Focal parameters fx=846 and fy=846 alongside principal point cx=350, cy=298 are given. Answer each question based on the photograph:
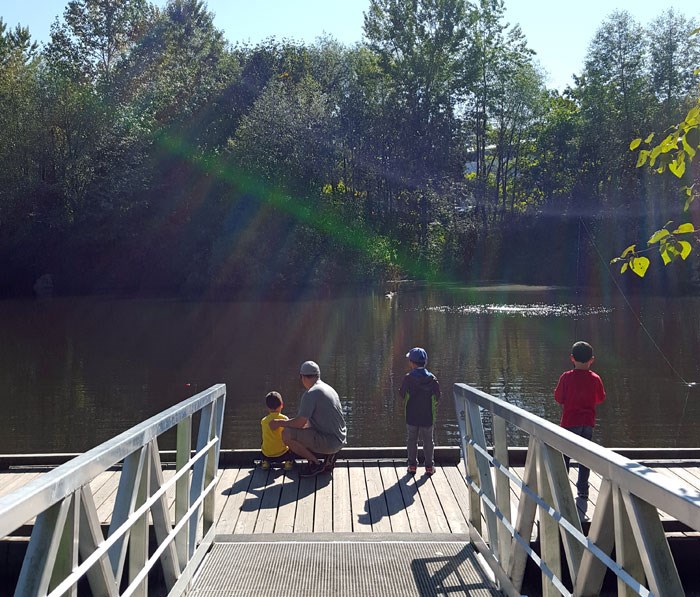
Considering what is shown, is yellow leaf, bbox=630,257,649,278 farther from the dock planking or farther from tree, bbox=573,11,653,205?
tree, bbox=573,11,653,205

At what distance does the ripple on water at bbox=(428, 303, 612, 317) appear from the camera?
30.5m

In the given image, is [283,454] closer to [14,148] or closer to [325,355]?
[325,355]

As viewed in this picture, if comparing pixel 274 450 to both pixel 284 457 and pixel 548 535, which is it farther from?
pixel 548 535

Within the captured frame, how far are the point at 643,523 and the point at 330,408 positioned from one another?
17.2 ft

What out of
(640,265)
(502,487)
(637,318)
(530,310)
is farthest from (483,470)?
(530,310)

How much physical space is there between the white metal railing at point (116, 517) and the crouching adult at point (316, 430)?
1.90 m

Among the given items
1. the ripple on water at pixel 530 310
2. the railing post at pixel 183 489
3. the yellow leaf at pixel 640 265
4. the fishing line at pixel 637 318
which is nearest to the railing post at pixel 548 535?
the yellow leaf at pixel 640 265

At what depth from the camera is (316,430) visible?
7.25 meters

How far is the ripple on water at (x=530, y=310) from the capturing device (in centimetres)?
3052

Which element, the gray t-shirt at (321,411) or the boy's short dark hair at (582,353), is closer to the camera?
the boy's short dark hair at (582,353)

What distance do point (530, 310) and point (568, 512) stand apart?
1157 inches

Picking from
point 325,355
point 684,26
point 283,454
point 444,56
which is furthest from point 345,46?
point 283,454

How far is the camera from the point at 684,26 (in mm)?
47125

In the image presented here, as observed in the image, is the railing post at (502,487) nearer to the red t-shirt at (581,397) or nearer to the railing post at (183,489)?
the railing post at (183,489)
